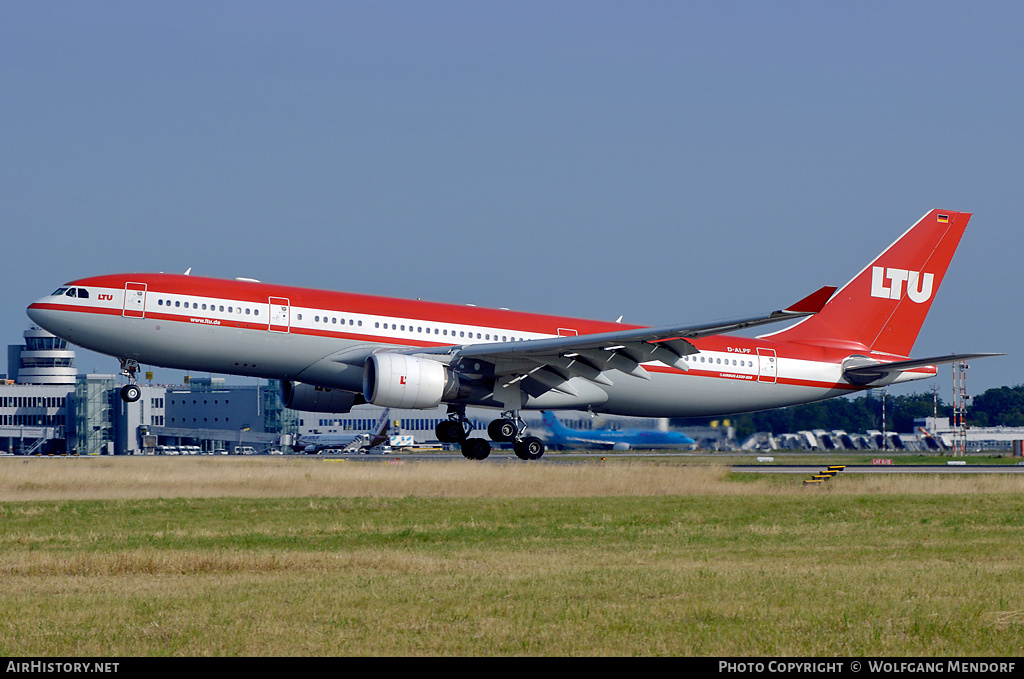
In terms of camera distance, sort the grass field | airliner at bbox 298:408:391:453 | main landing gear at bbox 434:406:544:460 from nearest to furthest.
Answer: the grass field, main landing gear at bbox 434:406:544:460, airliner at bbox 298:408:391:453

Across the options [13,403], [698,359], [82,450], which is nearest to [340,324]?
[698,359]

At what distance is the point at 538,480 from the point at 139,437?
9122cm

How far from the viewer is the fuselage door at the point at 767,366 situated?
38.2 m

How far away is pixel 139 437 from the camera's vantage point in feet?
385

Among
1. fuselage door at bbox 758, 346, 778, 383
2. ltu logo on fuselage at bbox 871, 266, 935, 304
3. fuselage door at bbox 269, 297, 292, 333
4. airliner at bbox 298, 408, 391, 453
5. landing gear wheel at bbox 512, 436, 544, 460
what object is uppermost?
ltu logo on fuselage at bbox 871, 266, 935, 304

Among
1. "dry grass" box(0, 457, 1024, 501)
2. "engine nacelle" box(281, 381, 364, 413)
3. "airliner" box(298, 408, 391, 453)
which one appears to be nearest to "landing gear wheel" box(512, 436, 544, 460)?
"dry grass" box(0, 457, 1024, 501)

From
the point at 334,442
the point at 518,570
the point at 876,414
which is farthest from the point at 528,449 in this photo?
the point at 334,442

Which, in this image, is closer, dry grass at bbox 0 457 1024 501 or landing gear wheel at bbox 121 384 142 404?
landing gear wheel at bbox 121 384 142 404

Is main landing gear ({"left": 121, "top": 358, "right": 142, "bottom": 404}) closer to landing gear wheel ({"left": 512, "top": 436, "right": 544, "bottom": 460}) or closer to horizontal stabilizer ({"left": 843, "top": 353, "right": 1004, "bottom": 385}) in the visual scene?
landing gear wheel ({"left": 512, "top": 436, "right": 544, "bottom": 460})

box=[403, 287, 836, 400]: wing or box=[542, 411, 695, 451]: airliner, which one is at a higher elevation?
box=[403, 287, 836, 400]: wing

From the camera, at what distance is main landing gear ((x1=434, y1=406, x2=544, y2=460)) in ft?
113

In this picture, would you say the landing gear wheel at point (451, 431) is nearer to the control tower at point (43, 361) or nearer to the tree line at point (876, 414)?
the tree line at point (876, 414)

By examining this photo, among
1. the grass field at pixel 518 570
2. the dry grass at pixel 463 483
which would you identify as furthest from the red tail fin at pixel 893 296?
the grass field at pixel 518 570

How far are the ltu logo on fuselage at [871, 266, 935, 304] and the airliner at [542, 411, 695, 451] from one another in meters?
42.2
